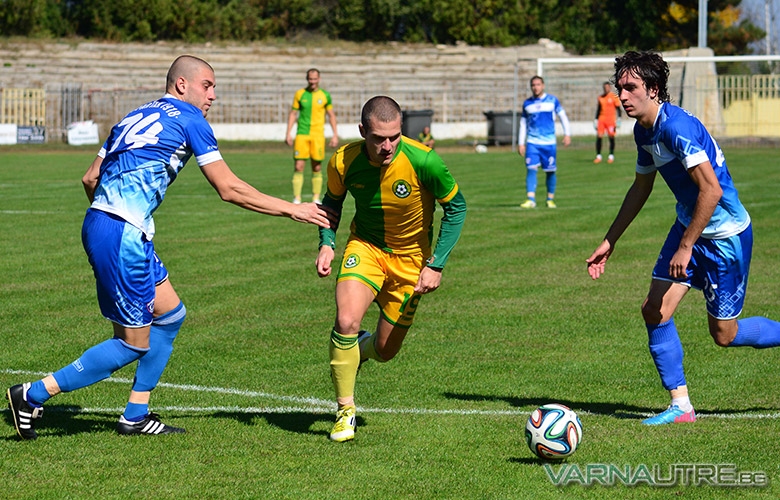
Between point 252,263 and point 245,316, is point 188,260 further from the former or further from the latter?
point 245,316

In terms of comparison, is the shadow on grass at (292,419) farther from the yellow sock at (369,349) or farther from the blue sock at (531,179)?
the blue sock at (531,179)

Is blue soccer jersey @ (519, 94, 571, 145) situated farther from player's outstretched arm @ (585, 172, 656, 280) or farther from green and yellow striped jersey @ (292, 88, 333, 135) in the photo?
player's outstretched arm @ (585, 172, 656, 280)

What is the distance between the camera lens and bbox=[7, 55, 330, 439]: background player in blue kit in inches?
227

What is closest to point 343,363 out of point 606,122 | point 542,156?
point 542,156

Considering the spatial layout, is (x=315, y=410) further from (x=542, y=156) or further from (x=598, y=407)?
(x=542, y=156)

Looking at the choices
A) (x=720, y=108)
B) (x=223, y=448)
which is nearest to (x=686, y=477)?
(x=223, y=448)

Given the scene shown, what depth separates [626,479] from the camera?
17.2 feet

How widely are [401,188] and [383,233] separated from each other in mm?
361

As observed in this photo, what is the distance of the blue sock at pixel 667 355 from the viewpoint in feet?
21.2

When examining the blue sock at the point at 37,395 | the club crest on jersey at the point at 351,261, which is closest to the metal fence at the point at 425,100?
the club crest on jersey at the point at 351,261

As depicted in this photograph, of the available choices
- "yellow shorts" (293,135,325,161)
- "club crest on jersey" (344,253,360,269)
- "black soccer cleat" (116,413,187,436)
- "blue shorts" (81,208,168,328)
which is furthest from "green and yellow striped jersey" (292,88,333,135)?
"blue shorts" (81,208,168,328)

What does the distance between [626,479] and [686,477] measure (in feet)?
1.02

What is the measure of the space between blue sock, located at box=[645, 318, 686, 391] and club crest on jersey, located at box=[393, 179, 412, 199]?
173 cm

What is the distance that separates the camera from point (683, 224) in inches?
249
